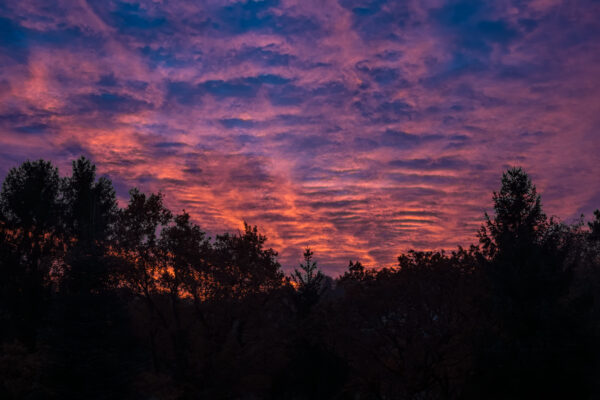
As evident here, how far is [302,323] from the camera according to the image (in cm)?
2253

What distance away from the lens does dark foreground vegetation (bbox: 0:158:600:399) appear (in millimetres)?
23422

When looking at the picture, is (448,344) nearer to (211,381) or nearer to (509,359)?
(509,359)

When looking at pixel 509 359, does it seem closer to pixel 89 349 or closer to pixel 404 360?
pixel 404 360

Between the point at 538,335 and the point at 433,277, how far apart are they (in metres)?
6.60

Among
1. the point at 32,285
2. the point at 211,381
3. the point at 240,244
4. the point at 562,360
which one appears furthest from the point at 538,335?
the point at 32,285

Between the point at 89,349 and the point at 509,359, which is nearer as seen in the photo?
the point at 509,359

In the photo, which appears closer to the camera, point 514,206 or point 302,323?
point 302,323

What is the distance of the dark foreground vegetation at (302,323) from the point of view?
2342 centimetres

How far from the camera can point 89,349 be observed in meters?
26.2

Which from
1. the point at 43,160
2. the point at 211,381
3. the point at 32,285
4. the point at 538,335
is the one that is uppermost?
the point at 43,160

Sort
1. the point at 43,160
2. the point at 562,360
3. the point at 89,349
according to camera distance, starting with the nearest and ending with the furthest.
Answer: the point at 562,360 < the point at 89,349 < the point at 43,160

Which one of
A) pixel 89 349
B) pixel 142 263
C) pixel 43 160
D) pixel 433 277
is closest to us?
pixel 89 349

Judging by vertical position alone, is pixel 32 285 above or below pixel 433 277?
above


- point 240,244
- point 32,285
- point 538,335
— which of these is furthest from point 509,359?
point 32,285
